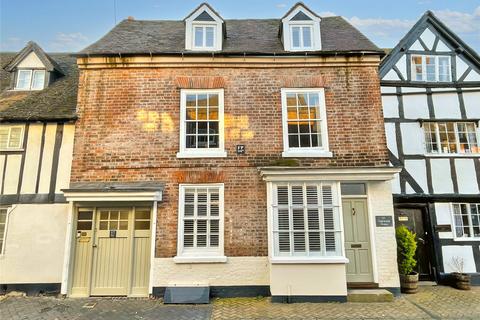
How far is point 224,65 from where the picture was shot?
9055 millimetres

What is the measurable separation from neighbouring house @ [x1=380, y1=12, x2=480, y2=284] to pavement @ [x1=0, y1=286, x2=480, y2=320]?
1809 millimetres

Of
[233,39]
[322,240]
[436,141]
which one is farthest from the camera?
[233,39]

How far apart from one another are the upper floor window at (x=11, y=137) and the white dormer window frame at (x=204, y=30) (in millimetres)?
5586

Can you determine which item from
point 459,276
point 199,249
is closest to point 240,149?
point 199,249

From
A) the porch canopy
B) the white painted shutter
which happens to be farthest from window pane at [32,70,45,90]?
the white painted shutter

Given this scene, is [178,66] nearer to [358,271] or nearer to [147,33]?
[147,33]

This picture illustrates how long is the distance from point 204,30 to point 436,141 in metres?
8.30

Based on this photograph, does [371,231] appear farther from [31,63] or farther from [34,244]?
[31,63]

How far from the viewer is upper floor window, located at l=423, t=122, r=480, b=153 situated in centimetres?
985

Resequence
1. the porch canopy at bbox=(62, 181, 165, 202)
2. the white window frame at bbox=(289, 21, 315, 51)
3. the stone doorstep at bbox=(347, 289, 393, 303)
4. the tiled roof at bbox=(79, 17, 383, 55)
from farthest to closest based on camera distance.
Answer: the white window frame at bbox=(289, 21, 315, 51)
the tiled roof at bbox=(79, 17, 383, 55)
the porch canopy at bbox=(62, 181, 165, 202)
the stone doorstep at bbox=(347, 289, 393, 303)

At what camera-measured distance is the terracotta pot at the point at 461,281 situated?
27.8 feet

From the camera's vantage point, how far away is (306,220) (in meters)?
7.83

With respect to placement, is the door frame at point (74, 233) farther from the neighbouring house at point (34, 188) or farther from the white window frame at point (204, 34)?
the white window frame at point (204, 34)

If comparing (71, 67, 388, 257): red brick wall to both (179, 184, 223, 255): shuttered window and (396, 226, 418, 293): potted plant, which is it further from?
(396, 226, 418, 293): potted plant
